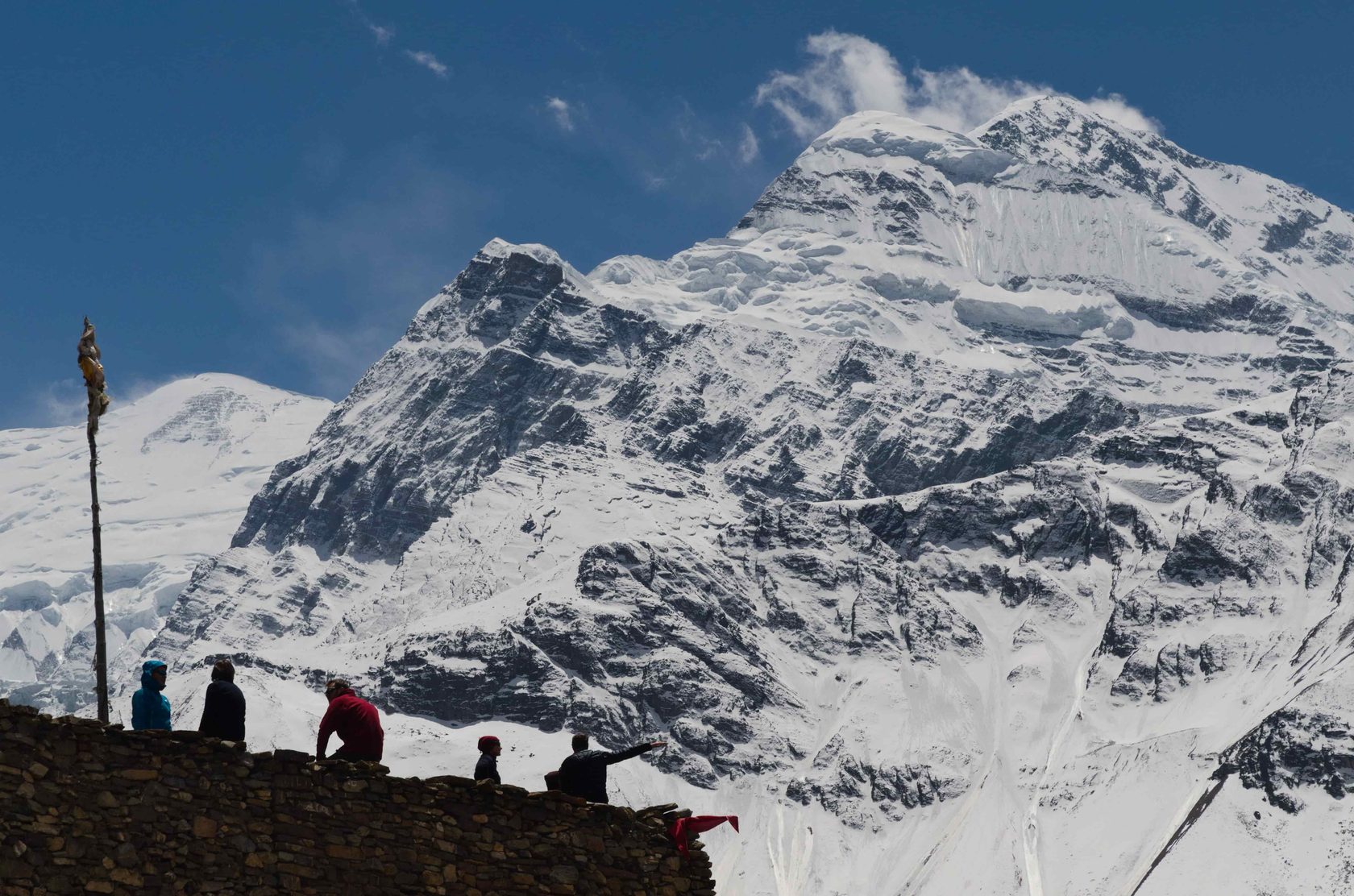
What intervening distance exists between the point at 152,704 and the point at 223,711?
90 centimetres

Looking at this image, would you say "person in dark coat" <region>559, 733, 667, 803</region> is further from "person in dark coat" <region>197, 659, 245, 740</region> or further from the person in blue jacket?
the person in blue jacket

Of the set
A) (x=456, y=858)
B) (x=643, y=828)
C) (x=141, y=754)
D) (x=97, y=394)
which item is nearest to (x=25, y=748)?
(x=141, y=754)

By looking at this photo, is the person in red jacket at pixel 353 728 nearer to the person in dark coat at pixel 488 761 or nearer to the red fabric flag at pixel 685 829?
the person in dark coat at pixel 488 761

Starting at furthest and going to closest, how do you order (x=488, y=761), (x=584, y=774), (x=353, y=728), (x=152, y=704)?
(x=584, y=774)
(x=488, y=761)
(x=353, y=728)
(x=152, y=704)

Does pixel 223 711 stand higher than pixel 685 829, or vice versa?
pixel 223 711

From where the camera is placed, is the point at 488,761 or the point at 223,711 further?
the point at 488,761

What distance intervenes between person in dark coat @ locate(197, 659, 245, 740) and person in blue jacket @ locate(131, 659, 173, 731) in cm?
49

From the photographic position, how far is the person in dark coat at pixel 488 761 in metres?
28.1

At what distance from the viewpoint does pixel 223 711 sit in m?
26.6

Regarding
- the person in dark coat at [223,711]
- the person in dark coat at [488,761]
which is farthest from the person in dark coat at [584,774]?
the person in dark coat at [223,711]

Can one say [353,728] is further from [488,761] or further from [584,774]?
[584,774]

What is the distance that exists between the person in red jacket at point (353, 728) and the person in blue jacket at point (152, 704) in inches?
73.7

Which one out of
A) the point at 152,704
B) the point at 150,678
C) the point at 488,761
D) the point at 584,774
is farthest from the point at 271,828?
the point at 584,774

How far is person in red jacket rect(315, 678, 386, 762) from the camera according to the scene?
27016 millimetres
